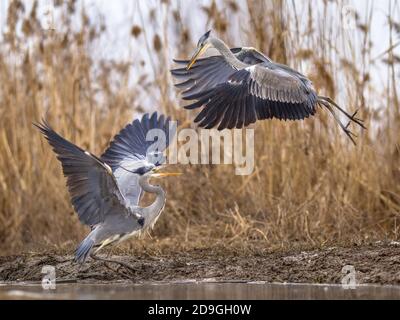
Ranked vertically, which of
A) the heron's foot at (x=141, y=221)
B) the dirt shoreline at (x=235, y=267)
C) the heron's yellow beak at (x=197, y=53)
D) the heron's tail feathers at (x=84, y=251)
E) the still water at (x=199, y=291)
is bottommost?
the still water at (x=199, y=291)

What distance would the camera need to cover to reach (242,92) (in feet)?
24.4

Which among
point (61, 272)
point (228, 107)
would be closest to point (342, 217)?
point (228, 107)

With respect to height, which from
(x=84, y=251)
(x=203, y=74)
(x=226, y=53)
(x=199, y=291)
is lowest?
(x=199, y=291)

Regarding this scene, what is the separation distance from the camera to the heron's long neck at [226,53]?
309 inches

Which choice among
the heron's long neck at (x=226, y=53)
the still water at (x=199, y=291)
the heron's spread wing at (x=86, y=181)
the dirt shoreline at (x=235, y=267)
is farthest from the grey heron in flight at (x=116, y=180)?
the heron's long neck at (x=226, y=53)

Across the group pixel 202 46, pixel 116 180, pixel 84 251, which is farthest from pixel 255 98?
pixel 84 251

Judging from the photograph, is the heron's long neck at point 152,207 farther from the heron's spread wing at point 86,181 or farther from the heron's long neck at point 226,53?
the heron's long neck at point 226,53

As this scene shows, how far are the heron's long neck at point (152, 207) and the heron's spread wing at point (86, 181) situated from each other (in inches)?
12.9

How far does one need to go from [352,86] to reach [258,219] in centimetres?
139

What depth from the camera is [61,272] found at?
718cm

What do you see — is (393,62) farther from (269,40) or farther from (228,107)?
(228,107)

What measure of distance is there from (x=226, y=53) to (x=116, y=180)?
5.61 feet

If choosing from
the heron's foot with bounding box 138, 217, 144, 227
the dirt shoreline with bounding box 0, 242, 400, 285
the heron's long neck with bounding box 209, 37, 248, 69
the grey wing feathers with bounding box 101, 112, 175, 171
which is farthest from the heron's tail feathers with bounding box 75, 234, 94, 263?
the heron's long neck with bounding box 209, 37, 248, 69

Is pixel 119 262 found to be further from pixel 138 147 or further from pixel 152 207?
pixel 138 147
